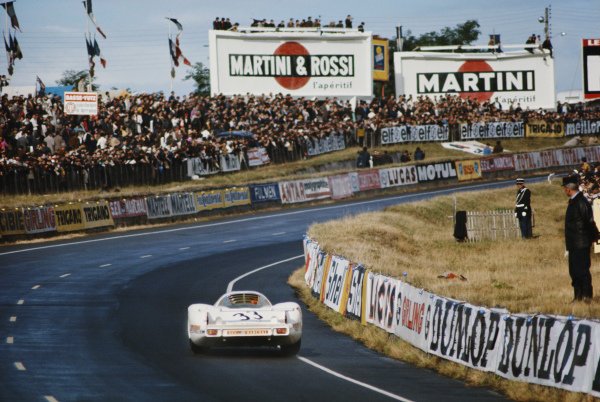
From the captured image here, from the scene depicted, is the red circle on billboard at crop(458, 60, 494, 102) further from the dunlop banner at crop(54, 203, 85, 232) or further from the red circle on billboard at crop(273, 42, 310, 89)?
the dunlop banner at crop(54, 203, 85, 232)

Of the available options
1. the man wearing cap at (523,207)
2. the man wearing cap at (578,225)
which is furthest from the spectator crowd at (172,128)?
the man wearing cap at (578,225)

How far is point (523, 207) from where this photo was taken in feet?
111

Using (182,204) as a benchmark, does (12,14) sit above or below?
above

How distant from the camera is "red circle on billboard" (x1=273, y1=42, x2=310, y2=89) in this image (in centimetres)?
6850

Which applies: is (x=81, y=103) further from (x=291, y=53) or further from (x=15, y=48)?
(x=291, y=53)

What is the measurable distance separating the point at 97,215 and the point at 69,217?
59.1 inches

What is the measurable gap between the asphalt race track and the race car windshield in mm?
867

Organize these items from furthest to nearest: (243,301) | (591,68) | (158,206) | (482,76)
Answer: (482,76)
(158,206)
(243,301)
(591,68)

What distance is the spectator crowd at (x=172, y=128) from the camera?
39.4 meters

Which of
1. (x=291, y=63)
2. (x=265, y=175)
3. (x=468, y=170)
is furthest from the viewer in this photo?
(x=291, y=63)

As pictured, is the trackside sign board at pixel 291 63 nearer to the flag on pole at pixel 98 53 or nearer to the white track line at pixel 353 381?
the flag on pole at pixel 98 53

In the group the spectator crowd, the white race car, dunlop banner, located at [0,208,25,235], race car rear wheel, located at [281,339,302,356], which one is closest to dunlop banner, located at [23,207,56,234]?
dunlop banner, located at [0,208,25,235]

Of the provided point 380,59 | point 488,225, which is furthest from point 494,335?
point 380,59

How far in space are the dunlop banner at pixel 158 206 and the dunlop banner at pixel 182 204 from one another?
245mm
